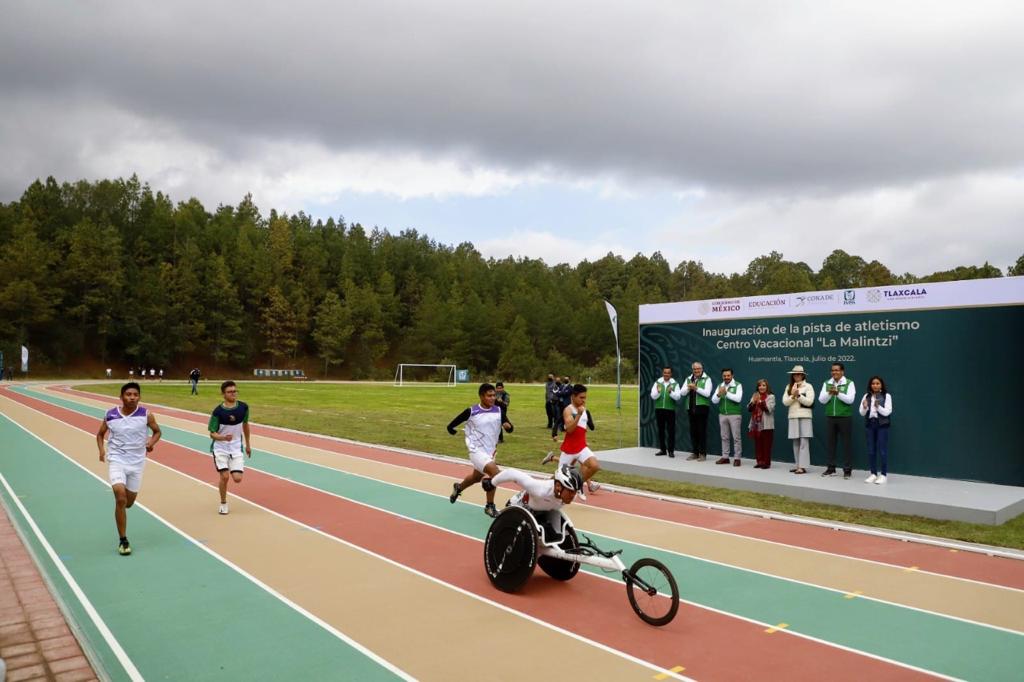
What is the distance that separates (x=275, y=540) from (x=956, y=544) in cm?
803

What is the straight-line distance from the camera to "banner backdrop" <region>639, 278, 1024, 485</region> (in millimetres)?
12008

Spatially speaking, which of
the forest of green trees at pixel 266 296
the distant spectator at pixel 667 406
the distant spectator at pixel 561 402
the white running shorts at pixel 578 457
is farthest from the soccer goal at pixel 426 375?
the white running shorts at pixel 578 457

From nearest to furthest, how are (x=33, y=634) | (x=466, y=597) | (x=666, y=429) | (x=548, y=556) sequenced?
1. (x=33, y=634)
2. (x=466, y=597)
3. (x=548, y=556)
4. (x=666, y=429)

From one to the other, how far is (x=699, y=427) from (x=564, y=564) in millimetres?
8915

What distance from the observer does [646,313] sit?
57.0ft

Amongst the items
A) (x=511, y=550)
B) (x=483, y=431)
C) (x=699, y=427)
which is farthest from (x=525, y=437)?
(x=511, y=550)

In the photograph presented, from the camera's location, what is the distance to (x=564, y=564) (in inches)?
273

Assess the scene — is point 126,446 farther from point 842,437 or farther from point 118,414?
point 842,437

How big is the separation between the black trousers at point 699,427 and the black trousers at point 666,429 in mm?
417

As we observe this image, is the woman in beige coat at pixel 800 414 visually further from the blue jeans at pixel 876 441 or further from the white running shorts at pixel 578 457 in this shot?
the white running shorts at pixel 578 457

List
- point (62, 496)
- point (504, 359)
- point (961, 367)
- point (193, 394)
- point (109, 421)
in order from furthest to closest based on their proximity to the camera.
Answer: point (504, 359), point (193, 394), point (961, 367), point (62, 496), point (109, 421)

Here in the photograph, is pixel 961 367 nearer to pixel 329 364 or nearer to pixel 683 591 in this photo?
pixel 683 591

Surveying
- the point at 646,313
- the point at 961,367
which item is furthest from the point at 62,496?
the point at 961,367

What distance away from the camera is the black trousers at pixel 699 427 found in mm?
14977
